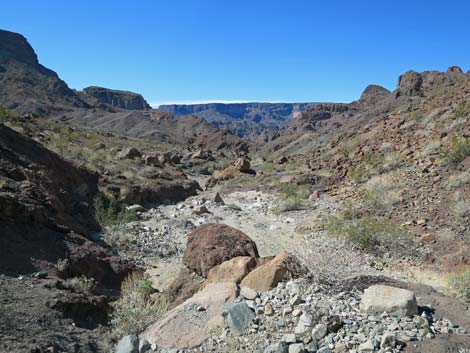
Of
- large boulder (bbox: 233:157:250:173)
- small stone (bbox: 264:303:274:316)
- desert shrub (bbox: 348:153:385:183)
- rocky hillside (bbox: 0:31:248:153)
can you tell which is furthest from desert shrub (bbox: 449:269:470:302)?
rocky hillside (bbox: 0:31:248:153)

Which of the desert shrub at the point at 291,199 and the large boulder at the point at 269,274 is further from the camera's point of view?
the desert shrub at the point at 291,199

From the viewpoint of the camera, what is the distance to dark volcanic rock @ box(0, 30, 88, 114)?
249ft

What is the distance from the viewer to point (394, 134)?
19125 millimetres

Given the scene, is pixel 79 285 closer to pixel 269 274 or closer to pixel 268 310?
pixel 269 274

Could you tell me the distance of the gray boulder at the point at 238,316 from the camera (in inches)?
156

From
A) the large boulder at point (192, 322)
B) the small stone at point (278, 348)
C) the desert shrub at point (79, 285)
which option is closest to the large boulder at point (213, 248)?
the large boulder at point (192, 322)

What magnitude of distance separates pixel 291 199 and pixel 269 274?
8.95m

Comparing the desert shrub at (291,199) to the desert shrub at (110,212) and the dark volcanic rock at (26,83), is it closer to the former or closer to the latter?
the desert shrub at (110,212)

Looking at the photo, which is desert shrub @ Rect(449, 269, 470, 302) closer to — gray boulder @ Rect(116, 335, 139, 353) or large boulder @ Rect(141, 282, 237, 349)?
large boulder @ Rect(141, 282, 237, 349)

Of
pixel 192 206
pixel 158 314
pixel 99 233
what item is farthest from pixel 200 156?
pixel 158 314

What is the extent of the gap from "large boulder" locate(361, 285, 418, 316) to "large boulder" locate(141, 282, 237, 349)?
4.54 feet

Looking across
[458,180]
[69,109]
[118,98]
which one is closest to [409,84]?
[458,180]

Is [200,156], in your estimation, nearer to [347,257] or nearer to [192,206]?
[192,206]

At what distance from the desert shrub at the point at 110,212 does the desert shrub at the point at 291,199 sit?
4.61m
